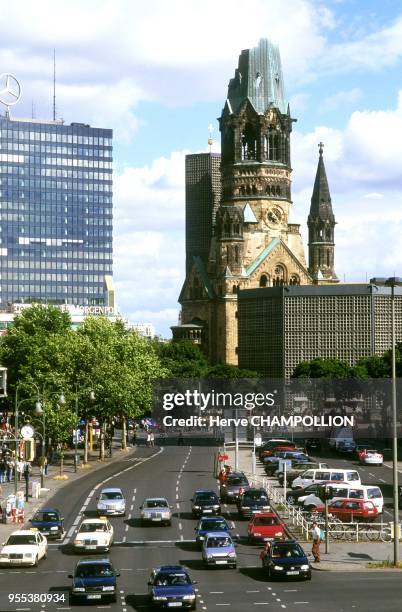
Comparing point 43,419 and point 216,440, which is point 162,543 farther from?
point 216,440

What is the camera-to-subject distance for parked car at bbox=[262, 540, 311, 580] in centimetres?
4581

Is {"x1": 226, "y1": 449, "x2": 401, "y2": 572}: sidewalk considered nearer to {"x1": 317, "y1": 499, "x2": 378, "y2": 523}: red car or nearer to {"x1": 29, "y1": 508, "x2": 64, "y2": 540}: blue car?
{"x1": 317, "y1": 499, "x2": 378, "y2": 523}: red car

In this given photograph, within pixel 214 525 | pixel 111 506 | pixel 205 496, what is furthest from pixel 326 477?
pixel 214 525

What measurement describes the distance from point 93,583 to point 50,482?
44.4 metres

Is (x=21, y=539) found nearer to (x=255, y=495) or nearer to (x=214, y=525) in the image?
(x=214, y=525)

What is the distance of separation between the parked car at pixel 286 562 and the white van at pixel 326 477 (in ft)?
78.9

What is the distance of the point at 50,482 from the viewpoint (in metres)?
85.2

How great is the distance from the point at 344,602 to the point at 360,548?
12619 mm

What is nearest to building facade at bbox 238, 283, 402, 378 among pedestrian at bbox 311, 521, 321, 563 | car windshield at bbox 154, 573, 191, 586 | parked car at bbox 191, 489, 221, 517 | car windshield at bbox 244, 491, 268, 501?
car windshield at bbox 244, 491, 268, 501

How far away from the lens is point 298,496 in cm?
6856

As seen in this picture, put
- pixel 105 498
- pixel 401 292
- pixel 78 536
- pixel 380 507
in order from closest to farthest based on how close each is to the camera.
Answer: pixel 78 536 → pixel 380 507 → pixel 105 498 → pixel 401 292

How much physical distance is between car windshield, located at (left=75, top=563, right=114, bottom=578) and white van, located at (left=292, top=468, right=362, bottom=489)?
98.2 ft

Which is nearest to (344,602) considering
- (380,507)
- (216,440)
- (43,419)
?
(380,507)

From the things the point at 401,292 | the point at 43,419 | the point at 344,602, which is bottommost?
the point at 344,602
